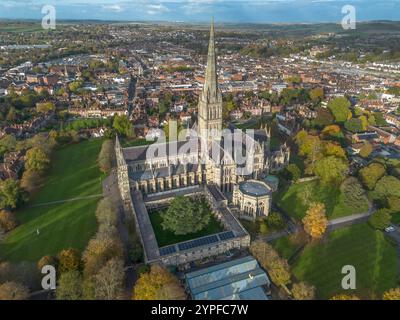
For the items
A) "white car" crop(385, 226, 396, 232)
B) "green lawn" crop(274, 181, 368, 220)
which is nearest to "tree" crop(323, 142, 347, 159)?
"green lawn" crop(274, 181, 368, 220)

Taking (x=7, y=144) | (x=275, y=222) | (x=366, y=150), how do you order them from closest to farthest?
(x=275, y=222)
(x=366, y=150)
(x=7, y=144)

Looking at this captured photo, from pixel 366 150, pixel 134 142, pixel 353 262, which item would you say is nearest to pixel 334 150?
pixel 366 150

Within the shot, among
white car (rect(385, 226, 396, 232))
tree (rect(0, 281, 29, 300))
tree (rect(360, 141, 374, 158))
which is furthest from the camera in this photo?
tree (rect(360, 141, 374, 158))

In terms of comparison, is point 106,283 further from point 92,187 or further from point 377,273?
point 377,273

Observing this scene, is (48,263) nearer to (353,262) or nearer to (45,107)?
(353,262)

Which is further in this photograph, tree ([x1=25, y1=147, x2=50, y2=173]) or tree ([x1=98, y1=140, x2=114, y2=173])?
tree ([x1=98, y1=140, x2=114, y2=173])

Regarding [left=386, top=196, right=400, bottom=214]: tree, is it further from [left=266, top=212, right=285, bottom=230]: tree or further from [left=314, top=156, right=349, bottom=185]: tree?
[left=266, top=212, right=285, bottom=230]: tree
